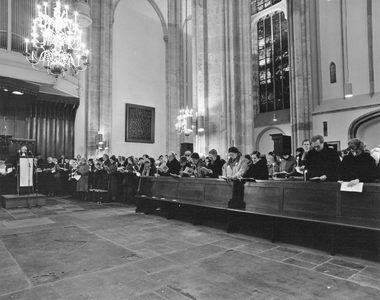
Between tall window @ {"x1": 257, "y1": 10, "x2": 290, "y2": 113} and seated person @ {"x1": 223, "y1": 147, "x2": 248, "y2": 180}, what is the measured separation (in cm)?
1364

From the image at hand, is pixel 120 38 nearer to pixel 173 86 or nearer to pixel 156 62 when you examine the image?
pixel 156 62

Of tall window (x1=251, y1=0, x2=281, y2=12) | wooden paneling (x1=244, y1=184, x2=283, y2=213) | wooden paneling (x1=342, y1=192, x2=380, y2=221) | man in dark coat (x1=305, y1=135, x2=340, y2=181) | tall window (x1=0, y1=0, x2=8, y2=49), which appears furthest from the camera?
tall window (x1=251, y1=0, x2=281, y2=12)

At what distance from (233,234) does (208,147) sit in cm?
471

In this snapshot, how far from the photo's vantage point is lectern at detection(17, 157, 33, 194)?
8.62 metres

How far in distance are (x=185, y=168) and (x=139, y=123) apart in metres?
9.98

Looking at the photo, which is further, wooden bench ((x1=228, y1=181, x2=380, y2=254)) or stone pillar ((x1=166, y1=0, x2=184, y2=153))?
stone pillar ((x1=166, y1=0, x2=184, y2=153))

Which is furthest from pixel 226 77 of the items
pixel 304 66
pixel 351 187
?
pixel 304 66

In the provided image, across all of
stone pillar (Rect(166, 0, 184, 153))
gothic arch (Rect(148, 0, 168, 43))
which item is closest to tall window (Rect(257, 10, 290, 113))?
stone pillar (Rect(166, 0, 184, 153))

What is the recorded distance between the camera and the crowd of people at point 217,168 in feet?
13.7

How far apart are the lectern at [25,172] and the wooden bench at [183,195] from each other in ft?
11.3

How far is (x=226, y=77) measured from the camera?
9484 mm

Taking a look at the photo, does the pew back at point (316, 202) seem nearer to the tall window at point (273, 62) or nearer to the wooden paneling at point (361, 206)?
the wooden paneling at point (361, 206)

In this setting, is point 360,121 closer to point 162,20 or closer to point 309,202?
point 309,202

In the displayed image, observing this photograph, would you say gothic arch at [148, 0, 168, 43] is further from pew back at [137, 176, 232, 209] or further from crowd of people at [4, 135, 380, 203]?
pew back at [137, 176, 232, 209]
